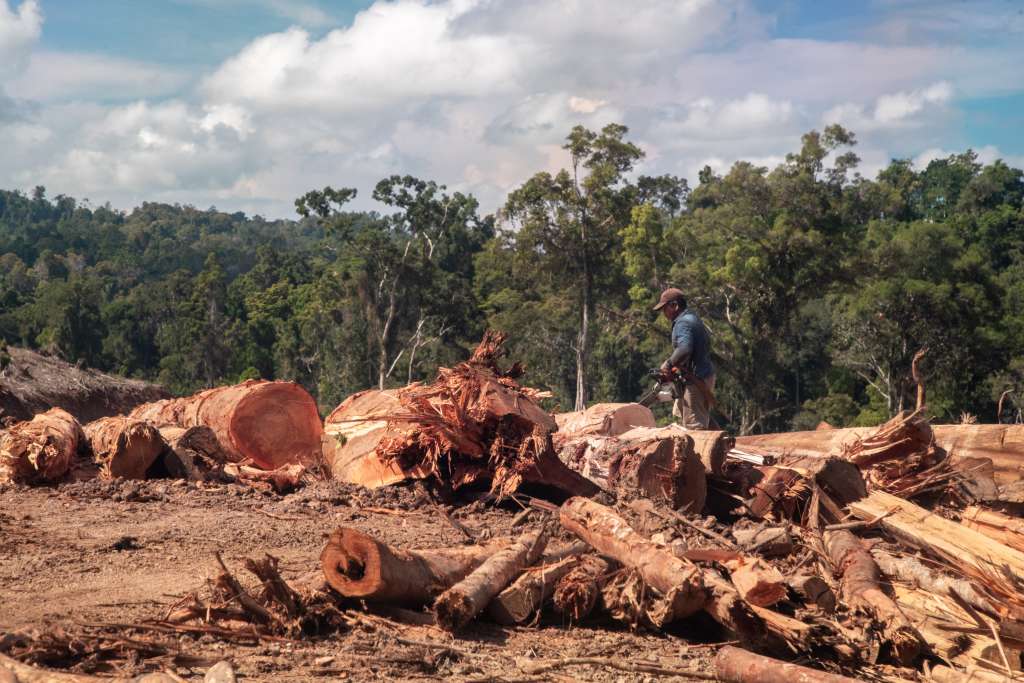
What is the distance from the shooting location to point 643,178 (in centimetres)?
3703

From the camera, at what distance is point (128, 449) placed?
8508 mm

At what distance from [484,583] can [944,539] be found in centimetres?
298

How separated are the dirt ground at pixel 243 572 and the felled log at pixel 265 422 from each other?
1030 mm

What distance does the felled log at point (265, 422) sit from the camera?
9242 millimetres

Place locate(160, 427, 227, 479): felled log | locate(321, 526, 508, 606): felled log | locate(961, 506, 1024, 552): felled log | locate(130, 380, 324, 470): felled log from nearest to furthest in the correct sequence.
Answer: locate(321, 526, 508, 606): felled log → locate(961, 506, 1024, 552): felled log → locate(160, 427, 227, 479): felled log → locate(130, 380, 324, 470): felled log

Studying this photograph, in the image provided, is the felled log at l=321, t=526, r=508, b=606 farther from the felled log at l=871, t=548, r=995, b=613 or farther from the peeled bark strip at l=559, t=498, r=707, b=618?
the felled log at l=871, t=548, r=995, b=613

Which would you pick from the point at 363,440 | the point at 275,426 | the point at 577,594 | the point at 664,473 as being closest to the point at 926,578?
the point at 664,473

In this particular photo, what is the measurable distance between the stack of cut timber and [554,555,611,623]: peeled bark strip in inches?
80.1

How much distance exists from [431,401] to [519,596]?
2782mm

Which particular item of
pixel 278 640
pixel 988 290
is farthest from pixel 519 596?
pixel 988 290

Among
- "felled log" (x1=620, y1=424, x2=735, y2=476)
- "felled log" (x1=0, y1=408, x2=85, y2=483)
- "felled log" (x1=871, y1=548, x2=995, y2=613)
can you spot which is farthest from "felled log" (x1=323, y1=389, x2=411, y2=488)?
"felled log" (x1=871, y1=548, x2=995, y2=613)

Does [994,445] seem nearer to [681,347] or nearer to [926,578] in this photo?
[681,347]

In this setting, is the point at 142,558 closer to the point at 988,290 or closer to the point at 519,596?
the point at 519,596

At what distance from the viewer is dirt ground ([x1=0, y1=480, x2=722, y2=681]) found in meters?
4.12
